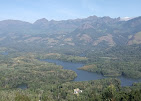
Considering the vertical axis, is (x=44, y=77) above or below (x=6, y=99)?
below

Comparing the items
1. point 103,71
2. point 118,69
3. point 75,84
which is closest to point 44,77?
point 75,84

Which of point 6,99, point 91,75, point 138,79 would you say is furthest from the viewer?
point 91,75

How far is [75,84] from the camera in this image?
3819 inches

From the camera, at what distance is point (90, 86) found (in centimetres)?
9469

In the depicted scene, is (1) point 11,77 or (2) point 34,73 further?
(2) point 34,73

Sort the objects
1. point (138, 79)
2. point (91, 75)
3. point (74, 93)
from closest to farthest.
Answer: point (74, 93)
point (138, 79)
point (91, 75)

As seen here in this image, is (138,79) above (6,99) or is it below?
below

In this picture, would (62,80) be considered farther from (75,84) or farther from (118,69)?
(118,69)

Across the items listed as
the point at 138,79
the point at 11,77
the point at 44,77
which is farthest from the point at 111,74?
the point at 11,77

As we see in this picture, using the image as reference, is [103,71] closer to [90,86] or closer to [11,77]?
[90,86]

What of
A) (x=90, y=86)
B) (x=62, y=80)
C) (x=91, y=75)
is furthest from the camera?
(x=91, y=75)

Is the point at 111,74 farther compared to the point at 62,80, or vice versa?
the point at 111,74

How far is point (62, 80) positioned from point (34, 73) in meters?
24.2

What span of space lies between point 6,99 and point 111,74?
278 feet
